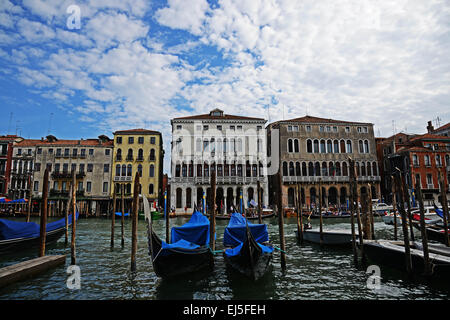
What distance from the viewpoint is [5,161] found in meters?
28.3

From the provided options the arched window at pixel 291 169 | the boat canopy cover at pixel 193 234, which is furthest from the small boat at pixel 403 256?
the arched window at pixel 291 169

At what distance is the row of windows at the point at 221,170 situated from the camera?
1114 inches

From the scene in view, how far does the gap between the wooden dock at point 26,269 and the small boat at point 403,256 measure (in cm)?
916

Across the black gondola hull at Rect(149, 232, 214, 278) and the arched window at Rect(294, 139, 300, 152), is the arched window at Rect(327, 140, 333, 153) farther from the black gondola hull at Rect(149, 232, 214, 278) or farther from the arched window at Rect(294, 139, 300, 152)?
the black gondola hull at Rect(149, 232, 214, 278)

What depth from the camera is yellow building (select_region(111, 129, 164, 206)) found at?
28.6m

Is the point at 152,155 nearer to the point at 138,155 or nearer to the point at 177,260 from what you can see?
the point at 138,155

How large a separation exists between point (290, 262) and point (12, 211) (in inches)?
1094

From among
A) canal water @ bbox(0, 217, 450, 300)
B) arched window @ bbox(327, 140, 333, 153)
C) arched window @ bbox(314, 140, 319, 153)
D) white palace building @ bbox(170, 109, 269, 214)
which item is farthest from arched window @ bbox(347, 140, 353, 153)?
canal water @ bbox(0, 217, 450, 300)

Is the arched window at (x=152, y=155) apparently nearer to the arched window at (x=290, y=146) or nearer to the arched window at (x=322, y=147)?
the arched window at (x=290, y=146)

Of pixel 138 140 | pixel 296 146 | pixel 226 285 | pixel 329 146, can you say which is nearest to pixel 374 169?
pixel 329 146

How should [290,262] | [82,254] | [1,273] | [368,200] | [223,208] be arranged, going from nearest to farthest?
[1,273], [290,262], [82,254], [368,200], [223,208]
